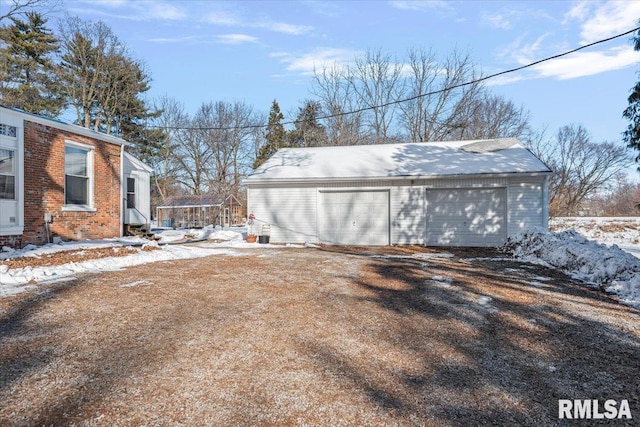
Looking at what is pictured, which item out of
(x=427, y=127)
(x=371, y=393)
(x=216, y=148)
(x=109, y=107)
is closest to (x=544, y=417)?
(x=371, y=393)

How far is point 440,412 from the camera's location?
2500 millimetres

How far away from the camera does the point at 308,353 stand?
134 inches

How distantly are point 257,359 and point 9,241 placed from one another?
9002mm

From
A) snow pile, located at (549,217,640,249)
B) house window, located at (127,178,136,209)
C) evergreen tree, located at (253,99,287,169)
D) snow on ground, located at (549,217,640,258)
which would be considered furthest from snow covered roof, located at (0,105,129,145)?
evergreen tree, located at (253,99,287,169)

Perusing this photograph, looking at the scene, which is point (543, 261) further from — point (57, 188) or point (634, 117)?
point (57, 188)

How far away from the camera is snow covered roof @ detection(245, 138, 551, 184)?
1304cm

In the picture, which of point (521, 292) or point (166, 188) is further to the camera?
point (166, 188)

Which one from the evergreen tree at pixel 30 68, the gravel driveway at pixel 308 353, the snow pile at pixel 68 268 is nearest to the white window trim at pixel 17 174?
the snow pile at pixel 68 268

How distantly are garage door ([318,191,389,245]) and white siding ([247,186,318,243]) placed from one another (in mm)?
390

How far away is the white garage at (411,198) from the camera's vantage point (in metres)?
12.4

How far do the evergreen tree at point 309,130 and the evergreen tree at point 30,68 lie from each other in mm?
17694

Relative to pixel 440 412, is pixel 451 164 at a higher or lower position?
higher

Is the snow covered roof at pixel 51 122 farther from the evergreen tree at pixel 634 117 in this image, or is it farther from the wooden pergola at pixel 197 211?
the wooden pergola at pixel 197 211

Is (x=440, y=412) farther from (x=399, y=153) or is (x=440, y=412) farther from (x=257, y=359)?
(x=399, y=153)
